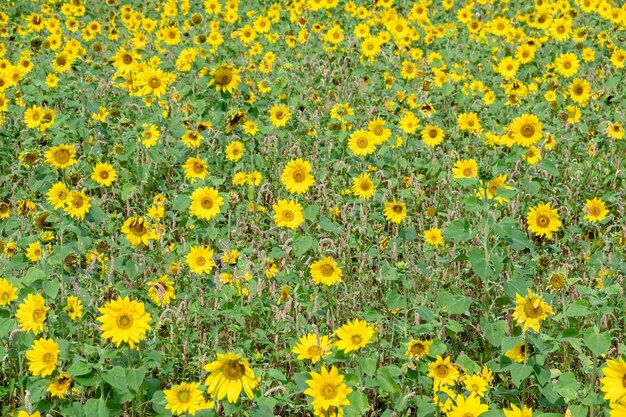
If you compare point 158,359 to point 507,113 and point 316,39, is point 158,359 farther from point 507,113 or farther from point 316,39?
point 316,39

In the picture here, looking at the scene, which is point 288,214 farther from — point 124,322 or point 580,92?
point 580,92

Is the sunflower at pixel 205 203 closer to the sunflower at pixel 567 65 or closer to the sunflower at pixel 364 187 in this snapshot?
the sunflower at pixel 364 187

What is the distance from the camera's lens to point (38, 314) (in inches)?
122

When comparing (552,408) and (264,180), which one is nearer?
(552,408)

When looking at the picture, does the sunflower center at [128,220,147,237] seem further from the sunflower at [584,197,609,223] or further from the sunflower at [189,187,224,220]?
the sunflower at [584,197,609,223]

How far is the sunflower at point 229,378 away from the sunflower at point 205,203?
6.28 ft

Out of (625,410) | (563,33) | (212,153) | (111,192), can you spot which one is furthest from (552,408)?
(563,33)

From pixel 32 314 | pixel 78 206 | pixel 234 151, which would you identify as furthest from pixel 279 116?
pixel 32 314

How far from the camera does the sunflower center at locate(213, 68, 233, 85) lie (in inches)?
206

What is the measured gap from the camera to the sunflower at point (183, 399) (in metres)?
2.78

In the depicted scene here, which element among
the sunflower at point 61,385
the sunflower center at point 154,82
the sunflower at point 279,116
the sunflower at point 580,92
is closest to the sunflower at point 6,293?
the sunflower at point 61,385

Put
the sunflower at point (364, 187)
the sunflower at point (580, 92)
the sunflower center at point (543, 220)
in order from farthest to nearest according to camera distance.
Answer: the sunflower at point (580, 92) → the sunflower at point (364, 187) → the sunflower center at point (543, 220)

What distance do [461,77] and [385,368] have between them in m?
5.53

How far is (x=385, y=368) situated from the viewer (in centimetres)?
295
